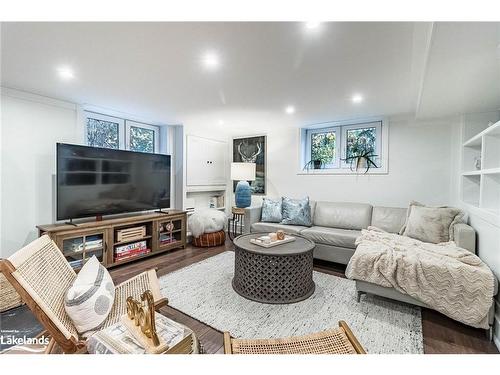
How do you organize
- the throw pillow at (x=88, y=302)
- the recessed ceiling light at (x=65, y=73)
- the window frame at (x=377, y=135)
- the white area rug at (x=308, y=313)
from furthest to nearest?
the window frame at (x=377, y=135), the recessed ceiling light at (x=65, y=73), the white area rug at (x=308, y=313), the throw pillow at (x=88, y=302)

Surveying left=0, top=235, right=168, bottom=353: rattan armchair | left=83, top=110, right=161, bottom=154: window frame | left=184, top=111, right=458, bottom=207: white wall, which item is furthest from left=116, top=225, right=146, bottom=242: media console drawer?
left=184, top=111, right=458, bottom=207: white wall

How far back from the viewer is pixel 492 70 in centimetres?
177

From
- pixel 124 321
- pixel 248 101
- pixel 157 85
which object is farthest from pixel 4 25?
pixel 248 101

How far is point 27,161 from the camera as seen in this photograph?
2859 mm

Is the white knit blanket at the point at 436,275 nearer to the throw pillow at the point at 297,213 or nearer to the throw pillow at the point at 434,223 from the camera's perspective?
the throw pillow at the point at 434,223

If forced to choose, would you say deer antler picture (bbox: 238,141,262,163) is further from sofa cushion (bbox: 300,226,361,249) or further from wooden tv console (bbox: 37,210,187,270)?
sofa cushion (bbox: 300,226,361,249)

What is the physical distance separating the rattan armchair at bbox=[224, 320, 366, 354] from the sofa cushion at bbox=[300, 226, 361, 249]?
194cm

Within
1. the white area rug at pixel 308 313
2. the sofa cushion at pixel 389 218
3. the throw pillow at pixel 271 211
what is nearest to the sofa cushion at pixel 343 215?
the sofa cushion at pixel 389 218

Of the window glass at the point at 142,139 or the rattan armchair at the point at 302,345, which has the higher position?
the window glass at the point at 142,139

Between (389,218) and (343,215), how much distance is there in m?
0.61

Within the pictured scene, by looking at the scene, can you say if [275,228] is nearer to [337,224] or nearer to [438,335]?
[337,224]

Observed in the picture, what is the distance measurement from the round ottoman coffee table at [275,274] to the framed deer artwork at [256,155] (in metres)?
2.70

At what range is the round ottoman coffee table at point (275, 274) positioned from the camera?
89.1 inches

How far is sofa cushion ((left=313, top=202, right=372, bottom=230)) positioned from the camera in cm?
356
